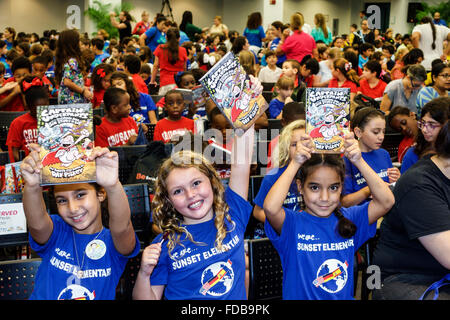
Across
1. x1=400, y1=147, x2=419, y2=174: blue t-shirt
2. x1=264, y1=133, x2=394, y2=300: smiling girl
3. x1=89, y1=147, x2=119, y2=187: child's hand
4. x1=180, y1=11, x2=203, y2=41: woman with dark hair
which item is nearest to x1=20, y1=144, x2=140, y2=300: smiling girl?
x1=89, y1=147, x2=119, y2=187: child's hand

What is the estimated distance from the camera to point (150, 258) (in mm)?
1961

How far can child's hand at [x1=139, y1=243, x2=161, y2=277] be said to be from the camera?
1959 millimetres

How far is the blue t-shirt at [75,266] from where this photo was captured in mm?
2109

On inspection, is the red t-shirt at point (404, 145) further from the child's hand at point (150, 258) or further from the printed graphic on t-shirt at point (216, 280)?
the child's hand at point (150, 258)

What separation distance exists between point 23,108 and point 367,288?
198 inches

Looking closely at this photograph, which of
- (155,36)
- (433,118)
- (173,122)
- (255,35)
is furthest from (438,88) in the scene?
(155,36)

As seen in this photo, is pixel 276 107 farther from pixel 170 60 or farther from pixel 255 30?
pixel 255 30

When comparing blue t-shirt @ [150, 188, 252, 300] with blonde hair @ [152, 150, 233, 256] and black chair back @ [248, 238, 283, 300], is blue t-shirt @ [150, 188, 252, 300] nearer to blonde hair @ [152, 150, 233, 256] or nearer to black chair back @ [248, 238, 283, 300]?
blonde hair @ [152, 150, 233, 256]

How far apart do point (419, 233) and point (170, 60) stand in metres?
5.82

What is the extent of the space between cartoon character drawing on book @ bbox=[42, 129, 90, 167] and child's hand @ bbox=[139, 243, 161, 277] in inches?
18.8

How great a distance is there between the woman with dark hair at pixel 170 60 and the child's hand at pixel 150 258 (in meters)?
5.49

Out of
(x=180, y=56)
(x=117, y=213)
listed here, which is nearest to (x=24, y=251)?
(x=117, y=213)

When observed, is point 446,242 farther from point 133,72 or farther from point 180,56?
point 180,56

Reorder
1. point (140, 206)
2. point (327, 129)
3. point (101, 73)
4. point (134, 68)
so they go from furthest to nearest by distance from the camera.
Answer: point (134, 68)
point (101, 73)
point (140, 206)
point (327, 129)
